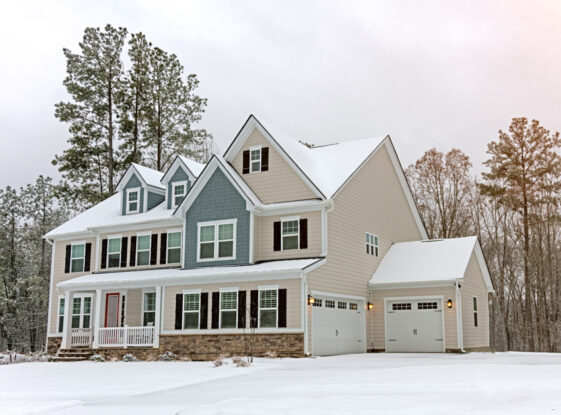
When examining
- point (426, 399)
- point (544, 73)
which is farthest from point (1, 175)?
point (426, 399)

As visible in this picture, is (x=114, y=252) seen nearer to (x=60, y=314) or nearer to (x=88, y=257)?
(x=88, y=257)

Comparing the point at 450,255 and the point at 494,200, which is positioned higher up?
the point at 494,200

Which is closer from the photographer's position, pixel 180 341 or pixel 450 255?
pixel 180 341

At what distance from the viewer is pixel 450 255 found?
25516 mm

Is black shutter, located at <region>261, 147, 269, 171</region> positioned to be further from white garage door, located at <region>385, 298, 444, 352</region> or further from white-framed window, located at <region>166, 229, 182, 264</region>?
white garage door, located at <region>385, 298, 444, 352</region>

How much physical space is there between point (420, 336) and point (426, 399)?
15.2 metres

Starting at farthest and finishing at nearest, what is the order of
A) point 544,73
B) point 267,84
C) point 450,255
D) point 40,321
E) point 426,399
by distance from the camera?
point 267,84 < point 40,321 < point 544,73 < point 450,255 < point 426,399

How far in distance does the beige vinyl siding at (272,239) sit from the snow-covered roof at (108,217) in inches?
165

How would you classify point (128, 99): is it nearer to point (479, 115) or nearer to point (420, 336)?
point (479, 115)

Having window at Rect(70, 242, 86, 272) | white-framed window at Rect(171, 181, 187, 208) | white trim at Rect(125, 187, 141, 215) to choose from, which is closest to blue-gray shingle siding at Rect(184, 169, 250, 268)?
white-framed window at Rect(171, 181, 187, 208)

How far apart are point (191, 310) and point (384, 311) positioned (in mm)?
7813

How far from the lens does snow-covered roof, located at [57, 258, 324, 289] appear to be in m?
21.8

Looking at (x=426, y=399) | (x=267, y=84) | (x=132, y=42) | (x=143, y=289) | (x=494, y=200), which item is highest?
(x=267, y=84)

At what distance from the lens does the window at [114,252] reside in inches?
1111
